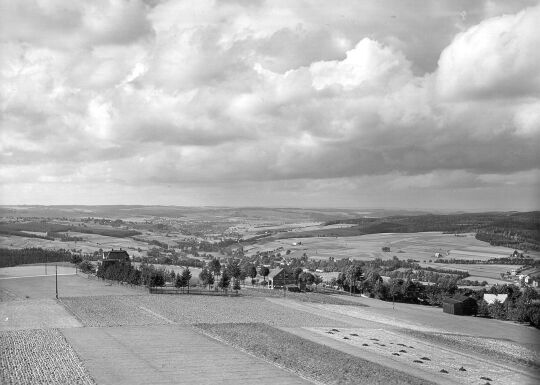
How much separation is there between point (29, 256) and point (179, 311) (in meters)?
74.8

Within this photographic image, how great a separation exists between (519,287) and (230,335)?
56745 millimetres

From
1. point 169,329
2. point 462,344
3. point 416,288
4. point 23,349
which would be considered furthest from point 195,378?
point 416,288

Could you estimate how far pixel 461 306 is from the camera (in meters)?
73.8

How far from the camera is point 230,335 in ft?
149

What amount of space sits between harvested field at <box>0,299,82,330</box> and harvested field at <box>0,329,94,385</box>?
12.1 feet

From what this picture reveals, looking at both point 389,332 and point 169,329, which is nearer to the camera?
point 169,329

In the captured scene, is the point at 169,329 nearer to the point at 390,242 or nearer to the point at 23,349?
the point at 23,349

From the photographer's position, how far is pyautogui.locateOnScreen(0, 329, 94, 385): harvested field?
97.9ft

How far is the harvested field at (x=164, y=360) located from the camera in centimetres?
3134

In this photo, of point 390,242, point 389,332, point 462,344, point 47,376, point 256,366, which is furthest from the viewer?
point 390,242

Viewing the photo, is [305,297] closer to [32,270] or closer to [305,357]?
[305,357]

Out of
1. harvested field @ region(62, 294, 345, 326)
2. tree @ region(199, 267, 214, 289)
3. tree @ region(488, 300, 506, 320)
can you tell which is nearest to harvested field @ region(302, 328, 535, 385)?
harvested field @ region(62, 294, 345, 326)

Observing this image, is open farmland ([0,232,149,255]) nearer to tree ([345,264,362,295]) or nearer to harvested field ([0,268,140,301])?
harvested field ([0,268,140,301])

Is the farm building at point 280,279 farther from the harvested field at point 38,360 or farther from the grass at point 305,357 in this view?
the harvested field at point 38,360
